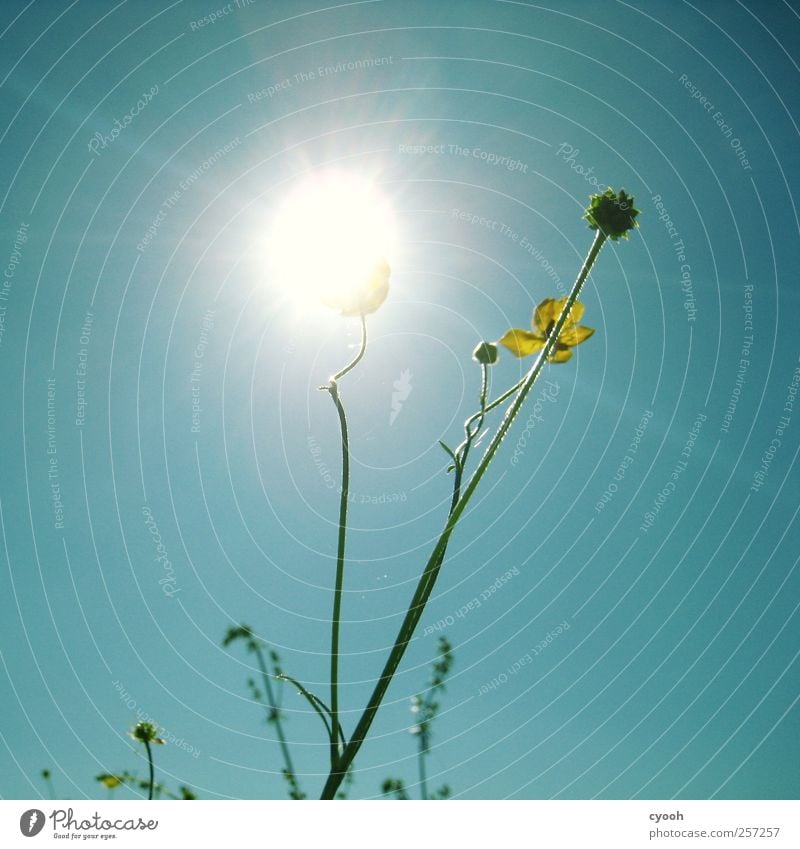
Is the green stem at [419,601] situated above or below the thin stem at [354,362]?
below

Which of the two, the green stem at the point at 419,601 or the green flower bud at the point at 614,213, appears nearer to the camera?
the green stem at the point at 419,601

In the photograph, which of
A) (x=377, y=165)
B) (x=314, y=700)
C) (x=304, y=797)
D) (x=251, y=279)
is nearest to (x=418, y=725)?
(x=304, y=797)

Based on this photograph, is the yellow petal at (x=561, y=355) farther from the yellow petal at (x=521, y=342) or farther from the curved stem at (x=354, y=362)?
the curved stem at (x=354, y=362)

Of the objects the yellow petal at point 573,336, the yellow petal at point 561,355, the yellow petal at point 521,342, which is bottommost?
the yellow petal at point 561,355

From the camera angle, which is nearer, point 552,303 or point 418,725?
point 552,303

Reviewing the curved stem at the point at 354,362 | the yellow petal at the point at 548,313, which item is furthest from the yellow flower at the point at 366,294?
the yellow petal at the point at 548,313

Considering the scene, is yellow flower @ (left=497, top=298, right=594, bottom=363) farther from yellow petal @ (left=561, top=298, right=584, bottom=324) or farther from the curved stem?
the curved stem

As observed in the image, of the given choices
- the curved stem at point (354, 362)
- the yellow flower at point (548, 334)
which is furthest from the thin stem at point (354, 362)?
the yellow flower at point (548, 334)
